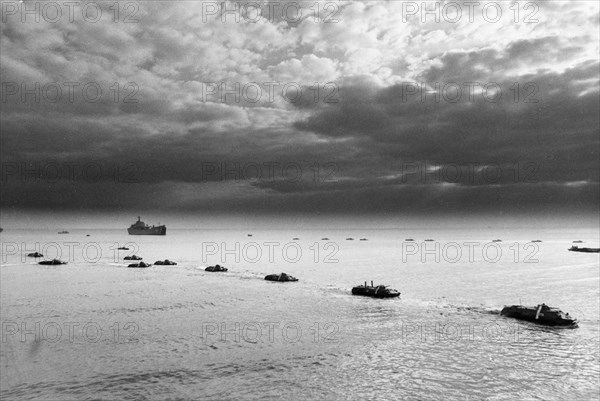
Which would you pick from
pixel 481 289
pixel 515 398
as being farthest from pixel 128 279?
pixel 515 398

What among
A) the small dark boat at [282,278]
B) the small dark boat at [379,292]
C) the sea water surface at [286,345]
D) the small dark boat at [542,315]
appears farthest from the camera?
the small dark boat at [282,278]

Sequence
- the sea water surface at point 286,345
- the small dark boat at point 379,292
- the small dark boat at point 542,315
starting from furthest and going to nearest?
1. the small dark boat at point 379,292
2. the small dark boat at point 542,315
3. the sea water surface at point 286,345

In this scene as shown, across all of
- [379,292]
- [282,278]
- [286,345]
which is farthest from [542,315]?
[282,278]

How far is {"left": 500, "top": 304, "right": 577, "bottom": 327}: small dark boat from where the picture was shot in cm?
4948

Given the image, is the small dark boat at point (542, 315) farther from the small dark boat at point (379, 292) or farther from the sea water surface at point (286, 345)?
the small dark boat at point (379, 292)

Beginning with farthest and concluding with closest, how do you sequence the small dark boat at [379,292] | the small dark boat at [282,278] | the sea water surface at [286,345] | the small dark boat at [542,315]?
the small dark boat at [282,278]
the small dark boat at [379,292]
the small dark boat at [542,315]
the sea water surface at [286,345]

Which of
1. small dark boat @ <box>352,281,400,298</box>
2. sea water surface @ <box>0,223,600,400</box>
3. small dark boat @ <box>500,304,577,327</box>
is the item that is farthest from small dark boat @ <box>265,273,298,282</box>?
small dark boat @ <box>500,304,577,327</box>

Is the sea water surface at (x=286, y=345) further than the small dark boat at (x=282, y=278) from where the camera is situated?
No

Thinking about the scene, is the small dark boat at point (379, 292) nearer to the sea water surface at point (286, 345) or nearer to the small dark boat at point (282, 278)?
the sea water surface at point (286, 345)

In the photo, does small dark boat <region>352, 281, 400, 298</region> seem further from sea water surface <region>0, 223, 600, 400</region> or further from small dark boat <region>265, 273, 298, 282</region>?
small dark boat <region>265, 273, 298, 282</region>

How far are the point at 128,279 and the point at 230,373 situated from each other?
66786 mm

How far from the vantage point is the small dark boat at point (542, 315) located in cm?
4948

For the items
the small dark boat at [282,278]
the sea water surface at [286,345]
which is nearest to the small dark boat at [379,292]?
the sea water surface at [286,345]

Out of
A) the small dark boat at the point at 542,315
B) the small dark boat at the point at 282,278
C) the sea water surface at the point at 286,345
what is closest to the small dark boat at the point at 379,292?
the sea water surface at the point at 286,345
